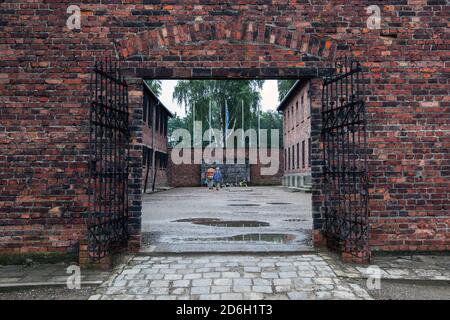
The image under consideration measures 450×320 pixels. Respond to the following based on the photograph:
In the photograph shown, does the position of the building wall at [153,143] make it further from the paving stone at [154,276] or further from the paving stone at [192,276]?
the paving stone at [192,276]

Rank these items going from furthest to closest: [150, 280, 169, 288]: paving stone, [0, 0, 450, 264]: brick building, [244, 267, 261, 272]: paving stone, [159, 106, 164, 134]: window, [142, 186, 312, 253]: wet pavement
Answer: [159, 106, 164, 134]: window
[142, 186, 312, 253]: wet pavement
[0, 0, 450, 264]: brick building
[244, 267, 261, 272]: paving stone
[150, 280, 169, 288]: paving stone

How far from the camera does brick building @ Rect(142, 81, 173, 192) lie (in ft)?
74.6

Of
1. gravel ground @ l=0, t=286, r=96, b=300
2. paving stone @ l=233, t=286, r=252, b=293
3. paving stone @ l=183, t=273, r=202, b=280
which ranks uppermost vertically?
paving stone @ l=183, t=273, r=202, b=280

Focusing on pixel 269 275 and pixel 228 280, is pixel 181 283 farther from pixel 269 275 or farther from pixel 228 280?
pixel 269 275

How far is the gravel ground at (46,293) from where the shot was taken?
408cm

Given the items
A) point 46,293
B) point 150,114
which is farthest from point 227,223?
point 150,114

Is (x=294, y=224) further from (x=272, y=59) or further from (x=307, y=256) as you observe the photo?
(x=272, y=59)

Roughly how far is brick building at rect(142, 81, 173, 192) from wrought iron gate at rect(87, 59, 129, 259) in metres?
15.0

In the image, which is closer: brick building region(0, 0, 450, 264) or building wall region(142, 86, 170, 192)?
brick building region(0, 0, 450, 264)

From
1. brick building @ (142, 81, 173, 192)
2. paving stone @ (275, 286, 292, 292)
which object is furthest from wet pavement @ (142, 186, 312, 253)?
brick building @ (142, 81, 173, 192)

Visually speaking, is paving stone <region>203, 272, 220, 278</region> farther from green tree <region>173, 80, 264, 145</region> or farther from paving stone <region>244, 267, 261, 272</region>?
green tree <region>173, 80, 264, 145</region>

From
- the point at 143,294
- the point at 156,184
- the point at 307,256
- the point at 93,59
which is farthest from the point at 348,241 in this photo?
the point at 156,184

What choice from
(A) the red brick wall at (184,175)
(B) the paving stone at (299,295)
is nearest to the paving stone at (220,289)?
(B) the paving stone at (299,295)

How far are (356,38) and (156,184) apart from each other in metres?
22.2
